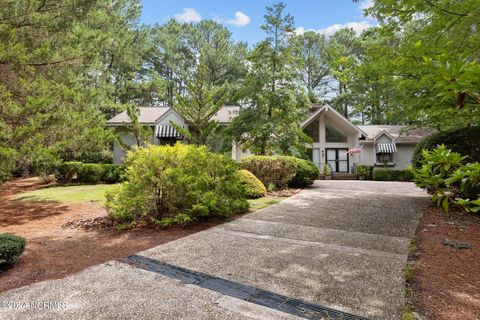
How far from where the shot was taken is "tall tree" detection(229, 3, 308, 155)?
47.8ft

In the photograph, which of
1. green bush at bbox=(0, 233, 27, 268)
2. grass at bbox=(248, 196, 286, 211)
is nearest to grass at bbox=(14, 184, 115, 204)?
grass at bbox=(248, 196, 286, 211)

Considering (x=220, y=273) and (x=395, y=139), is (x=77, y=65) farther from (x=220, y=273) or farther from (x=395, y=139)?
(x=395, y=139)

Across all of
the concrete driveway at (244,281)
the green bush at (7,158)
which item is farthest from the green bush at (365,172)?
the green bush at (7,158)

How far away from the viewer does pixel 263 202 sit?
10.2 m

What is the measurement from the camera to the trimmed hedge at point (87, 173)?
648 inches

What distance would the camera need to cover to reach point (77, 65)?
10227 mm

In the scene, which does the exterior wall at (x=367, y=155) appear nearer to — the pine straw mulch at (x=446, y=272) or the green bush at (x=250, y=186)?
the green bush at (x=250, y=186)

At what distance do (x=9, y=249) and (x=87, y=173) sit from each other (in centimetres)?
1305

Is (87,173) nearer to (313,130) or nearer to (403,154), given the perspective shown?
(313,130)

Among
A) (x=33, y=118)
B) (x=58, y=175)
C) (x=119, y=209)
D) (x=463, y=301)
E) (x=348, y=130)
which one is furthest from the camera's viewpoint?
(x=348, y=130)

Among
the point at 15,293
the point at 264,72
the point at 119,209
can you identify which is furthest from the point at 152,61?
the point at 15,293

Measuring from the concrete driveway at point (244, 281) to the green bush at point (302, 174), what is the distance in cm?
718

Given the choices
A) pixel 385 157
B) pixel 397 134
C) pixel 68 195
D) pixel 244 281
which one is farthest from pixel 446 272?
pixel 397 134

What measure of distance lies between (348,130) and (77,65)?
22.0m
